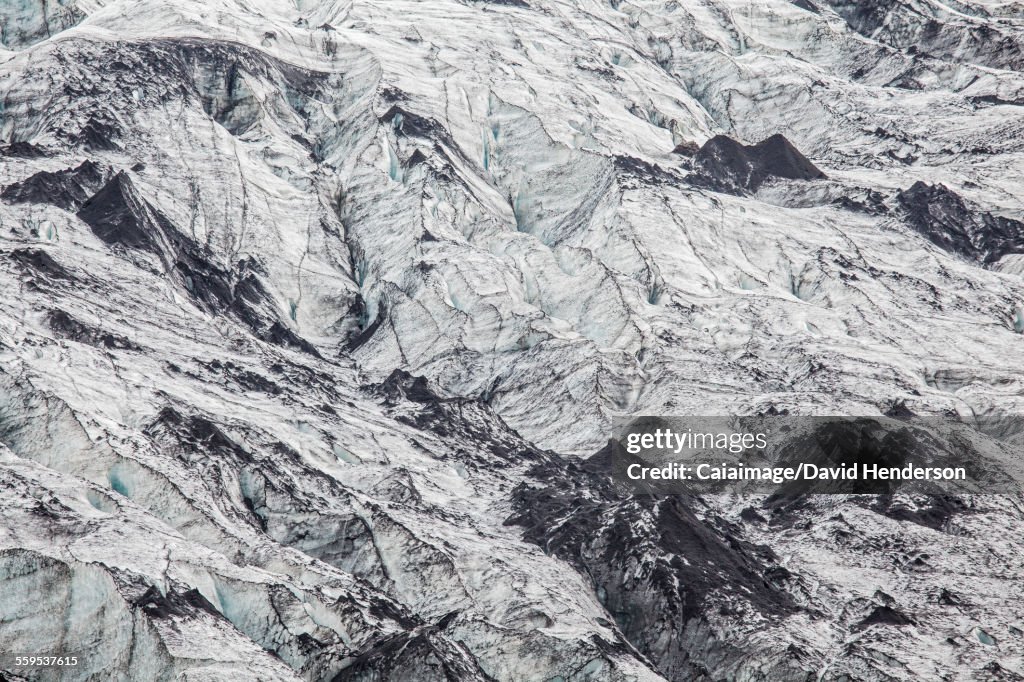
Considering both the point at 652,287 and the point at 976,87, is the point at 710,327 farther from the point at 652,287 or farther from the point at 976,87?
the point at 976,87

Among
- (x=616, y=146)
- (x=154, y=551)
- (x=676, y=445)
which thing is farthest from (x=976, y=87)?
(x=154, y=551)

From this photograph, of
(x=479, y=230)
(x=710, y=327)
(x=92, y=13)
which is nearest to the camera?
(x=710, y=327)

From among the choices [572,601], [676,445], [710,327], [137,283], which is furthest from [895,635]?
[137,283]

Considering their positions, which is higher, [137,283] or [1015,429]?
[1015,429]

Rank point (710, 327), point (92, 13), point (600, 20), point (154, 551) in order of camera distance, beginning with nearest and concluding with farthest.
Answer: point (154, 551), point (710, 327), point (92, 13), point (600, 20)

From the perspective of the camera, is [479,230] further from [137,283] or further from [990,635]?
[990,635]

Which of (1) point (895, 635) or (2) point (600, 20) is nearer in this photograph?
(1) point (895, 635)
